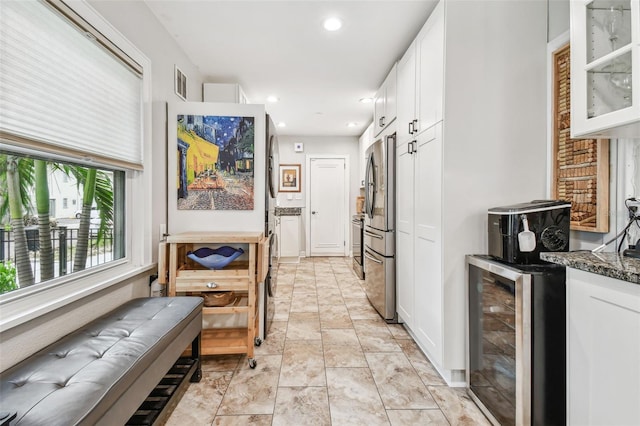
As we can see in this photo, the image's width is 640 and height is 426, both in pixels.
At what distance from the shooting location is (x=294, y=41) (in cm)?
265

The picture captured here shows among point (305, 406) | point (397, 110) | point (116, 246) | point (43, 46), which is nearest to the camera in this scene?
point (43, 46)

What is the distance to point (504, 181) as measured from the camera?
6.13 feet

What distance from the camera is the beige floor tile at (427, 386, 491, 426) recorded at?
1.60 metres

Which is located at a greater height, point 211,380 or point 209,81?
point 209,81

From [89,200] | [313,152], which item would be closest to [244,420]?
[89,200]

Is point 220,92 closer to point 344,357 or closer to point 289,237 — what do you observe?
point 344,357

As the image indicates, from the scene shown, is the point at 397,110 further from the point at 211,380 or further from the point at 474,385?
the point at 211,380

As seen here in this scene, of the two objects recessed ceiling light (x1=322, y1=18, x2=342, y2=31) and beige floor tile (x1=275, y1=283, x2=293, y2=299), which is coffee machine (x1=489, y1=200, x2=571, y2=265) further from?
beige floor tile (x1=275, y1=283, x2=293, y2=299)

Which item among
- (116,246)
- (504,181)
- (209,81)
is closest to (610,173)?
(504,181)

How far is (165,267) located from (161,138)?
982 millimetres

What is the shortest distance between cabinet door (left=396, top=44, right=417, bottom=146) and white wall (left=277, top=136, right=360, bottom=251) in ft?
12.0

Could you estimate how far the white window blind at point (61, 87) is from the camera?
3.90 feet

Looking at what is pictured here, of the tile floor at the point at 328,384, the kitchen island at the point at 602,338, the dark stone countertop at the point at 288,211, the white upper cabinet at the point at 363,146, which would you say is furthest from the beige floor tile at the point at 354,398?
the dark stone countertop at the point at 288,211

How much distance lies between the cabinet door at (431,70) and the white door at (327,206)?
422cm
